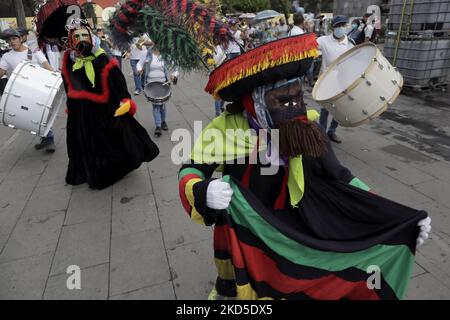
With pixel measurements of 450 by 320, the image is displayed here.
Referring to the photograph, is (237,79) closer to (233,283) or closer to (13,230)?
(233,283)

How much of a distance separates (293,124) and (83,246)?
2499 mm

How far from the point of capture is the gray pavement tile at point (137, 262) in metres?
2.65

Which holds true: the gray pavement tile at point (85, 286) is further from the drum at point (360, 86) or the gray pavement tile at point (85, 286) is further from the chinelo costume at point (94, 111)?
the drum at point (360, 86)

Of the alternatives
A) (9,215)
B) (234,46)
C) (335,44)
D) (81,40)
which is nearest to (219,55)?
(234,46)

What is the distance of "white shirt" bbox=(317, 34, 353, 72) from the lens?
516 centimetres

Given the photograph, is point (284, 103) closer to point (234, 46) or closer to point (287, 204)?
point (234, 46)

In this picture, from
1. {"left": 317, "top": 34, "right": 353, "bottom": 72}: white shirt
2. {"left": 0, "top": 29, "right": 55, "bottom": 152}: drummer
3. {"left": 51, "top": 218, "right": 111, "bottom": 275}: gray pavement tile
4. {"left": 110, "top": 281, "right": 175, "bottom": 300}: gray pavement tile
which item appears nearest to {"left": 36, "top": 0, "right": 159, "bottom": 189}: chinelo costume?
{"left": 51, "top": 218, "right": 111, "bottom": 275}: gray pavement tile

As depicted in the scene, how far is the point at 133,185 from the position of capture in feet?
14.1

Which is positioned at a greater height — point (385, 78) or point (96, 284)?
point (385, 78)

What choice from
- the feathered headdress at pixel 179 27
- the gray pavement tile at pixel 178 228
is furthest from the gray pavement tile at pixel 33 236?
the feathered headdress at pixel 179 27

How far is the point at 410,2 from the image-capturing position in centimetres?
803

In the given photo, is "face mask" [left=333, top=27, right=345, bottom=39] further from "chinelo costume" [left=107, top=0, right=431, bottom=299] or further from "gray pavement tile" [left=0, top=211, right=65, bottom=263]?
"gray pavement tile" [left=0, top=211, right=65, bottom=263]

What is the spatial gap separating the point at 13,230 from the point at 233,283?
2.64m
